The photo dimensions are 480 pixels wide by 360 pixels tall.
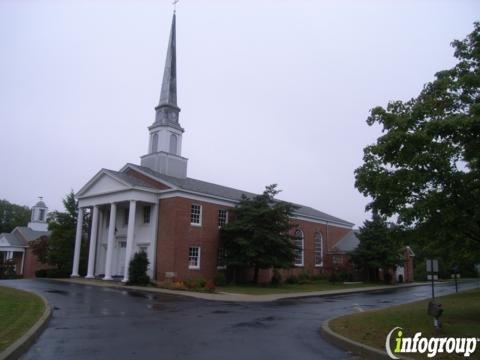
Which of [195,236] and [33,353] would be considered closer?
[33,353]

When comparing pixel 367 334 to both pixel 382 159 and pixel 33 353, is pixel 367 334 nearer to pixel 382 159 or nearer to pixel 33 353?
pixel 382 159

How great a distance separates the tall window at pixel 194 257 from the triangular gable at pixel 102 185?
6.54 m

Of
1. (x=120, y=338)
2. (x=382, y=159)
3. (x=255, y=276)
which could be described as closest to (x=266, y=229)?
(x=255, y=276)

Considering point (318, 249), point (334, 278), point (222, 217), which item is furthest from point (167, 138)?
point (334, 278)

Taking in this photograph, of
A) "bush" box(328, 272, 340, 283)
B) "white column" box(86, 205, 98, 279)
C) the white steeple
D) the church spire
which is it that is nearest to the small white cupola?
"white column" box(86, 205, 98, 279)

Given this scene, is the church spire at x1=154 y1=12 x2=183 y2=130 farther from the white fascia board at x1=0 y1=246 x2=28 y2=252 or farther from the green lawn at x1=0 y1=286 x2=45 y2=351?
the white fascia board at x1=0 y1=246 x2=28 y2=252

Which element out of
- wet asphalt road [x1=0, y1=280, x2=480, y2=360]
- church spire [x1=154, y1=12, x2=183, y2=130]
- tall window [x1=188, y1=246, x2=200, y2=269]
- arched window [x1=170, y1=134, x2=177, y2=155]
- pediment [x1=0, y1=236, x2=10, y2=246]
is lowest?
wet asphalt road [x1=0, y1=280, x2=480, y2=360]

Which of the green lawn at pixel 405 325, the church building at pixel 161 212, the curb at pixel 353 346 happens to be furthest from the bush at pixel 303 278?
the curb at pixel 353 346

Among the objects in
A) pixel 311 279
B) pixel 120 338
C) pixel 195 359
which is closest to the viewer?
pixel 195 359

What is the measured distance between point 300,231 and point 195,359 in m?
36.2

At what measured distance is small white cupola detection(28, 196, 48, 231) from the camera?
64812 millimetres

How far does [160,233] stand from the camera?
1282 inches

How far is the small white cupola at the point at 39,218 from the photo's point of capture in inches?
2552

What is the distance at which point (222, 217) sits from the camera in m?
35.4
